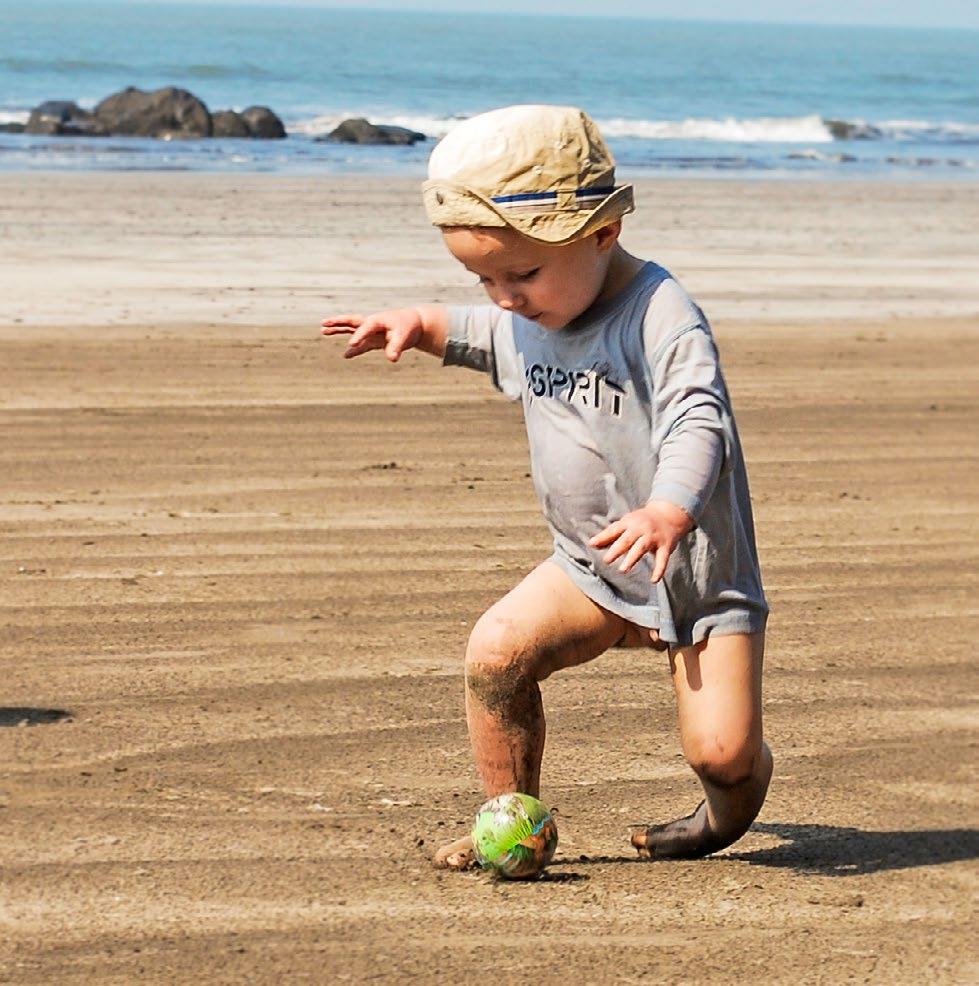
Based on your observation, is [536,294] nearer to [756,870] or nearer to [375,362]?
[756,870]

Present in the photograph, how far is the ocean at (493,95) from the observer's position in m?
32.2

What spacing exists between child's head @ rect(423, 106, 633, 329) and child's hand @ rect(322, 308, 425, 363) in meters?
0.42

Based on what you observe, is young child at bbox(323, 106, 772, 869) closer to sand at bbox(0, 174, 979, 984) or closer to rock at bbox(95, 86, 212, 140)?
sand at bbox(0, 174, 979, 984)

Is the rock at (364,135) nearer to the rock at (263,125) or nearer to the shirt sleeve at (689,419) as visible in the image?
the rock at (263,125)

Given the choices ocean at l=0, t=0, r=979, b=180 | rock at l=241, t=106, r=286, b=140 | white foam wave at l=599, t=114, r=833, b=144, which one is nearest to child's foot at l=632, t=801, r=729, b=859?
ocean at l=0, t=0, r=979, b=180

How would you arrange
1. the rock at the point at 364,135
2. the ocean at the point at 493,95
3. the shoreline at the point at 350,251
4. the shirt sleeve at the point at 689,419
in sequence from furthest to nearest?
the rock at the point at 364,135
the ocean at the point at 493,95
the shoreline at the point at 350,251
the shirt sleeve at the point at 689,419

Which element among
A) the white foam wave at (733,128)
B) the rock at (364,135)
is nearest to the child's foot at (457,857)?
the rock at (364,135)

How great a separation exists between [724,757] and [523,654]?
1.33 ft

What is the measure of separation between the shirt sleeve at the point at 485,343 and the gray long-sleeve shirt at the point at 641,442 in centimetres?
12

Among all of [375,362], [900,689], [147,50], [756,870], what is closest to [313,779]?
[756,870]

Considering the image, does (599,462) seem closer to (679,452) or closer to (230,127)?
(679,452)

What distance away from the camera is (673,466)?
10.1ft

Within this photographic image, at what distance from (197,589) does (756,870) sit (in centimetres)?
243

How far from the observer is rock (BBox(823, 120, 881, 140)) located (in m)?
46.7
